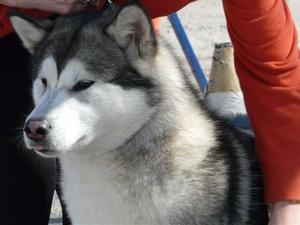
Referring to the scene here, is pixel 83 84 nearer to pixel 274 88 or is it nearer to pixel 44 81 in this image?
pixel 44 81

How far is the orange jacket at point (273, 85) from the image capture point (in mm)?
2012

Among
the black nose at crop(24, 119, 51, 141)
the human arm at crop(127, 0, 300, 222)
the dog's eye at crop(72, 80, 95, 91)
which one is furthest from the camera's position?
the human arm at crop(127, 0, 300, 222)

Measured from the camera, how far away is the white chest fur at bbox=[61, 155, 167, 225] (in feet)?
6.47

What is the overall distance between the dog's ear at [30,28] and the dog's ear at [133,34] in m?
0.23

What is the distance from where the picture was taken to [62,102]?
1885mm

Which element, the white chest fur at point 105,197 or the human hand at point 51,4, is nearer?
the white chest fur at point 105,197

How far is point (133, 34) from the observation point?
1.98 m

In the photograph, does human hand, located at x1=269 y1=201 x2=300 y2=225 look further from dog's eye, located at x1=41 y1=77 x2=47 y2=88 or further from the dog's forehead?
dog's eye, located at x1=41 y1=77 x2=47 y2=88

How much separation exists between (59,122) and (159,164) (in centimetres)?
32

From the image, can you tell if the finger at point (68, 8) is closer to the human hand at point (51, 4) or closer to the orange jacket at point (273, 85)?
the human hand at point (51, 4)

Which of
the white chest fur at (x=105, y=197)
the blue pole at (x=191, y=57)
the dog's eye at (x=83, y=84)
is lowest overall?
the blue pole at (x=191, y=57)

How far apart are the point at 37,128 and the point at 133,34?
38 centimetres

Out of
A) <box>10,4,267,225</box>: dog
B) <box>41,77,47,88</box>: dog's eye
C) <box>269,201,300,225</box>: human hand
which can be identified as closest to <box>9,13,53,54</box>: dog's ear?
<box>10,4,267,225</box>: dog

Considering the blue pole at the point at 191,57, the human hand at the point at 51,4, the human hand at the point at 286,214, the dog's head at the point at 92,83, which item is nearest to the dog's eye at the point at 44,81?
the dog's head at the point at 92,83
